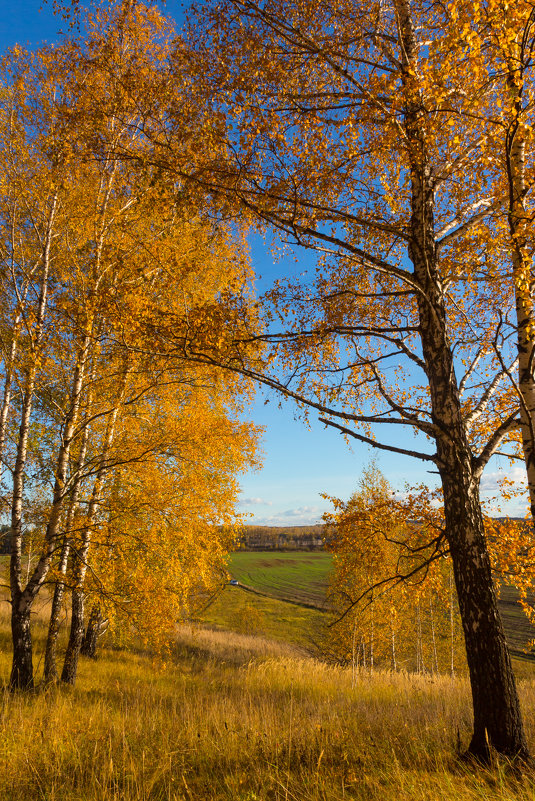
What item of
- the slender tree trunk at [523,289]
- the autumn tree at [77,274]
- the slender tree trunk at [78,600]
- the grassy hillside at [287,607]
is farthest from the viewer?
the grassy hillside at [287,607]

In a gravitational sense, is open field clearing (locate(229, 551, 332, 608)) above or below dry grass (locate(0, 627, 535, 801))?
below

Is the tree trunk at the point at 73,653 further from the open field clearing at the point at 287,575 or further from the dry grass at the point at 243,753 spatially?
the open field clearing at the point at 287,575

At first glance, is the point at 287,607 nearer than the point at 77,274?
No

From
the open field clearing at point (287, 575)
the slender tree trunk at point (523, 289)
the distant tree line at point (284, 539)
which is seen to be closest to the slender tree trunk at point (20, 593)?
the slender tree trunk at point (523, 289)

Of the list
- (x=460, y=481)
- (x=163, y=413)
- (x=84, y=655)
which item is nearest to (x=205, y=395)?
(x=163, y=413)

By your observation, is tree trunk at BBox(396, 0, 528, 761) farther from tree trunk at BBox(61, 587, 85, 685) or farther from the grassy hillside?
the grassy hillside

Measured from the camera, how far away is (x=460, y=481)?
391cm

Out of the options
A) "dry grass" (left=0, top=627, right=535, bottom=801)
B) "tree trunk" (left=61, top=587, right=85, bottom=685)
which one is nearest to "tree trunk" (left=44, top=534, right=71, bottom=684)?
"tree trunk" (left=61, top=587, right=85, bottom=685)

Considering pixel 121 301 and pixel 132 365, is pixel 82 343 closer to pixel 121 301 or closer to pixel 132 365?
pixel 132 365

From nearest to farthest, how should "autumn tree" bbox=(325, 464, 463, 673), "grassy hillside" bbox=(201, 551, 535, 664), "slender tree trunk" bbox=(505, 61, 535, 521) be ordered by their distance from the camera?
1. "slender tree trunk" bbox=(505, 61, 535, 521)
2. "autumn tree" bbox=(325, 464, 463, 673)
3. "grassy hillside" bbox=(201, 551, 535, 664)

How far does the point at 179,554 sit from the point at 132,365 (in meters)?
4.95

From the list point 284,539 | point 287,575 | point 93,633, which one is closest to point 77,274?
point 93,633

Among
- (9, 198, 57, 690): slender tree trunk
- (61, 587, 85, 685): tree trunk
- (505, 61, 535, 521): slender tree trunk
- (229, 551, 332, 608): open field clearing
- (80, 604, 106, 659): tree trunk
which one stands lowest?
(229, 551, 332, 608): open field clearing

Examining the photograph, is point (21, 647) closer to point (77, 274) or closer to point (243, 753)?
point (243, 753)
